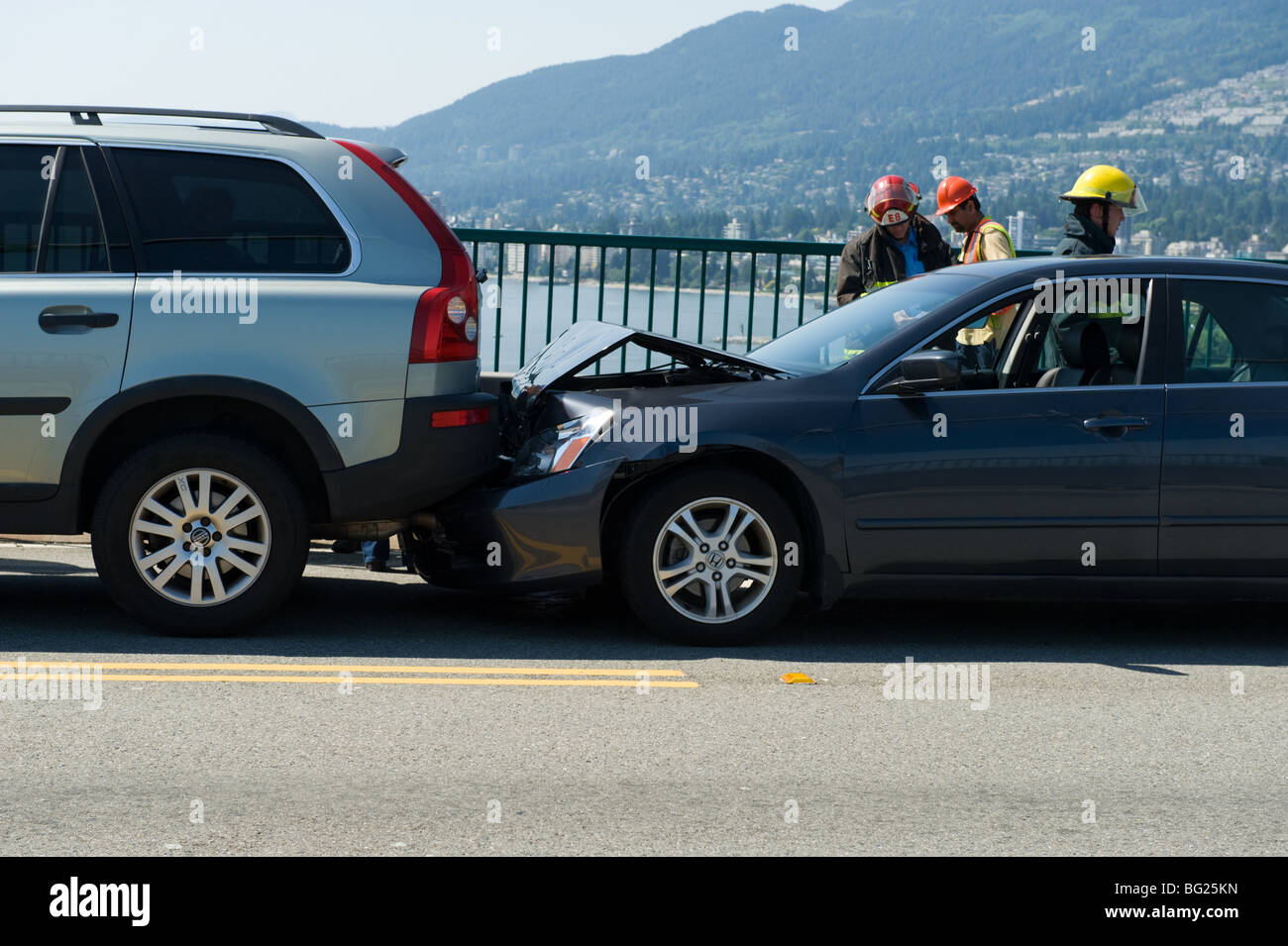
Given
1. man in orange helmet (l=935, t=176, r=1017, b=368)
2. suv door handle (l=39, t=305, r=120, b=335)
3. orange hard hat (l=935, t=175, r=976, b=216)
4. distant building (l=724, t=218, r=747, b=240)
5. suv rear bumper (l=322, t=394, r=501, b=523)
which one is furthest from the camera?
distant building (l=724, t=218, r=747, b=240)

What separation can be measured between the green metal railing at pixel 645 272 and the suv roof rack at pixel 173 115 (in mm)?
3858

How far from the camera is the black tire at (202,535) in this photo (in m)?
6.02

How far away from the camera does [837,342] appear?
6.86 meters

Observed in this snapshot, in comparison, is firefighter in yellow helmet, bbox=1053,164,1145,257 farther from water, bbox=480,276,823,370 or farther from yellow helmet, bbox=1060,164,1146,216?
water, bbox=480,276,823,370

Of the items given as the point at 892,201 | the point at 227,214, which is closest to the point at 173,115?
the point at 227,214

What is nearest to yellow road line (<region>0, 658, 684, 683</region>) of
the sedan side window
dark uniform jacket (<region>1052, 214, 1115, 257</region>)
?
the sedan side window

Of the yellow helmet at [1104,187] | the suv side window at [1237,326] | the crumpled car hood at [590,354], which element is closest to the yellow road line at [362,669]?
the crumpled car hood at [590,354]

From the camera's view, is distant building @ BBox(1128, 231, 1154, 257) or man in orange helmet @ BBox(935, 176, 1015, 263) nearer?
distant building @ BBox(1128, 231, 1154, 257)

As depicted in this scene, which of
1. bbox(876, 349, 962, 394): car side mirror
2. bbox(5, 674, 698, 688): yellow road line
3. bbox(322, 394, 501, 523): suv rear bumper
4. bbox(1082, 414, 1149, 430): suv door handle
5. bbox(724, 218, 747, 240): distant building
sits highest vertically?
bbox(724, 218, 747, 240): distant building

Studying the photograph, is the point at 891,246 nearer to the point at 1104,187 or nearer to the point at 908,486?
the point at 1104,187

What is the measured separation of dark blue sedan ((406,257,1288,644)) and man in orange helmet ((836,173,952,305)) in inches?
106

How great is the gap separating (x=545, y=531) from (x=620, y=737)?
133 cm

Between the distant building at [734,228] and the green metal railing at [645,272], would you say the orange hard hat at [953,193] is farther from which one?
the distant building at [734,228]

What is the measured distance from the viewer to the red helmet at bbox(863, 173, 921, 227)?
9086 mm
